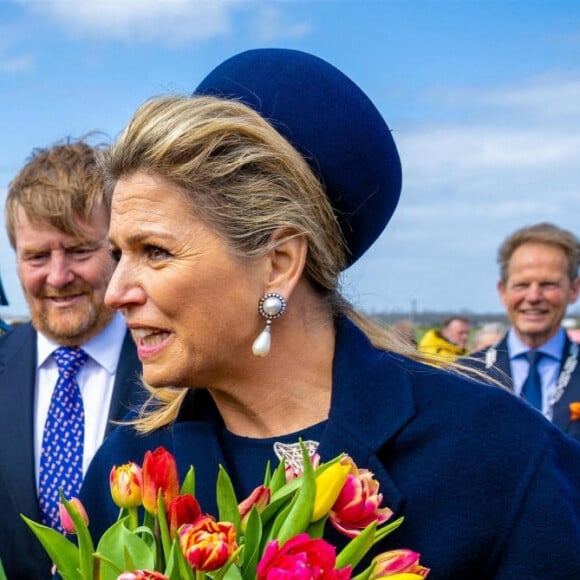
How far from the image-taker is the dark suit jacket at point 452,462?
88.0 inches

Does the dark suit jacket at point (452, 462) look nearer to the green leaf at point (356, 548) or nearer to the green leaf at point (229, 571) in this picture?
the green leaf at point (356, 548)

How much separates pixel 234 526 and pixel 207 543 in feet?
0.35

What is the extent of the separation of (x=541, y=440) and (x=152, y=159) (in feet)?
3.19

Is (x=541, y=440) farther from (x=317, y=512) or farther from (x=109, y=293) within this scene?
(x=109, y=293)

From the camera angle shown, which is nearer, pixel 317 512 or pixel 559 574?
pixel 317 512

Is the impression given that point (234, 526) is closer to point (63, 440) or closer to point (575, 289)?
point (63, 440)

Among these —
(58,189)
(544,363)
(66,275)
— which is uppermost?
(58,189)

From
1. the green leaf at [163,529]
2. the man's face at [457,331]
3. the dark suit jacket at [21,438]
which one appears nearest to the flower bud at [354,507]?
the green leaf at [163,529]

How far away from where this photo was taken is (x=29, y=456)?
3.94m

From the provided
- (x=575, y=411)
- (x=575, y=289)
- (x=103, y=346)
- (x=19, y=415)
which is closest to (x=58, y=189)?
(x=103, y=346)

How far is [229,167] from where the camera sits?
7.54 feet

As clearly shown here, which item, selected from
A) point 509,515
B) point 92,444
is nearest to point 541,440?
point 509,515

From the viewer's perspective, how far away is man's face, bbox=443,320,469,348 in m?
13.8

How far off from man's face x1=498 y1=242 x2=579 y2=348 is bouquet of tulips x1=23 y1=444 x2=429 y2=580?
4822mm
